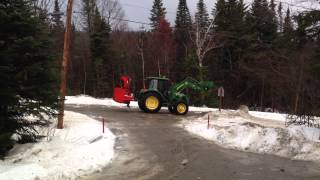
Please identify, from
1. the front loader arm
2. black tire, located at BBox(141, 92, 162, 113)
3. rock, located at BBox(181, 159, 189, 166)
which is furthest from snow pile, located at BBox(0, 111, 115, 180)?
the front loader arm

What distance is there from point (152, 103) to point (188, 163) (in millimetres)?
14297

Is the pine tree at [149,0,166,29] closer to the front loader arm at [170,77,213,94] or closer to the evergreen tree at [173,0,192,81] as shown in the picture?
the evergreen tree at [173,0,192,81]

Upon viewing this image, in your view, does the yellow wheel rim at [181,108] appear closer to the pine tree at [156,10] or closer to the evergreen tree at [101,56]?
the evergreen tree at [101,56]

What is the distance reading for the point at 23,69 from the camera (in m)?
14.8

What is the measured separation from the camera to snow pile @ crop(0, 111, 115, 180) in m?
11.2

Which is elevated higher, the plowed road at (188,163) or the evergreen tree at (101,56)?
the evergreen tree at (101,56)

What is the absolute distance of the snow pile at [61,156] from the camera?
442 inches

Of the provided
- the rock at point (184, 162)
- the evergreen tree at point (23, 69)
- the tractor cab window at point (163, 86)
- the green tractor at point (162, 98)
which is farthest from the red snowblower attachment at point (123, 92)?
the rock at point (184, 162)

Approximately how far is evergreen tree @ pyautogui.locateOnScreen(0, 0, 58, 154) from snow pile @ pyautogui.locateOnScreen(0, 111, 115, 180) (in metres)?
0.85

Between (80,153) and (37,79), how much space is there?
3.16 meters

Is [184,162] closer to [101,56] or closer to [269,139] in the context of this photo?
[269,139]

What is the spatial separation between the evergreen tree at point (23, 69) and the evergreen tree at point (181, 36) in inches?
1525

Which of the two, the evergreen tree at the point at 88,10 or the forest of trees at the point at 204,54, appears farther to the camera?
the evergreen tree at the point at 88,10

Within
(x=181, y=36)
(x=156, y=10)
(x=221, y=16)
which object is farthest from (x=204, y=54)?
(x=156, y=10)
